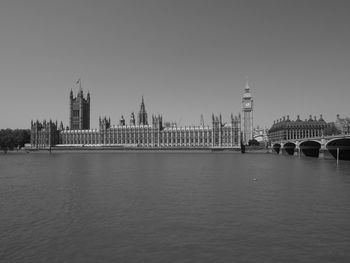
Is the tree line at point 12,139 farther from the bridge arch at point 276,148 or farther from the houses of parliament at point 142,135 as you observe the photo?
the bridge arch at point 276,148

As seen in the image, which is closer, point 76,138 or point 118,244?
point 118,244

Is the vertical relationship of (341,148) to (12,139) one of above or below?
below

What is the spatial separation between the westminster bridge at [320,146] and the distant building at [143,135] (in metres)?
30.3

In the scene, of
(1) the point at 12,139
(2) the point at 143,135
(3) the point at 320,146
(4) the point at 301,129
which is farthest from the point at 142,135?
(3) the point at 320,146

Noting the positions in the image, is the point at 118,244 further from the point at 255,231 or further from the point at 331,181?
the point at 331,181

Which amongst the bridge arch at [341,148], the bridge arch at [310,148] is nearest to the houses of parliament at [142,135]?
the bridge arch at [310,148]

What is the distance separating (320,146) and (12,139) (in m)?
140

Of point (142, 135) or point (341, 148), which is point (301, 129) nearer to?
point (142, 135)

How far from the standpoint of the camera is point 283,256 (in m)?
13.5

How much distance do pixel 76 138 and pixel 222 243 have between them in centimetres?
17740

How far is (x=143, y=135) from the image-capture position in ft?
572

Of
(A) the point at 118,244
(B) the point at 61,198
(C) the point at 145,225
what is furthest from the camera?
(B) the point at 61,198

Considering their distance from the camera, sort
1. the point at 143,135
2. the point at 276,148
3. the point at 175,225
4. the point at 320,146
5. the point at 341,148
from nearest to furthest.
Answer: the point at 175,225
the point at 341,148
the point at 320,146
the point at 276,148
the point at 143,135

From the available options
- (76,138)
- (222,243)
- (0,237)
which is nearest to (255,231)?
(222,243)
